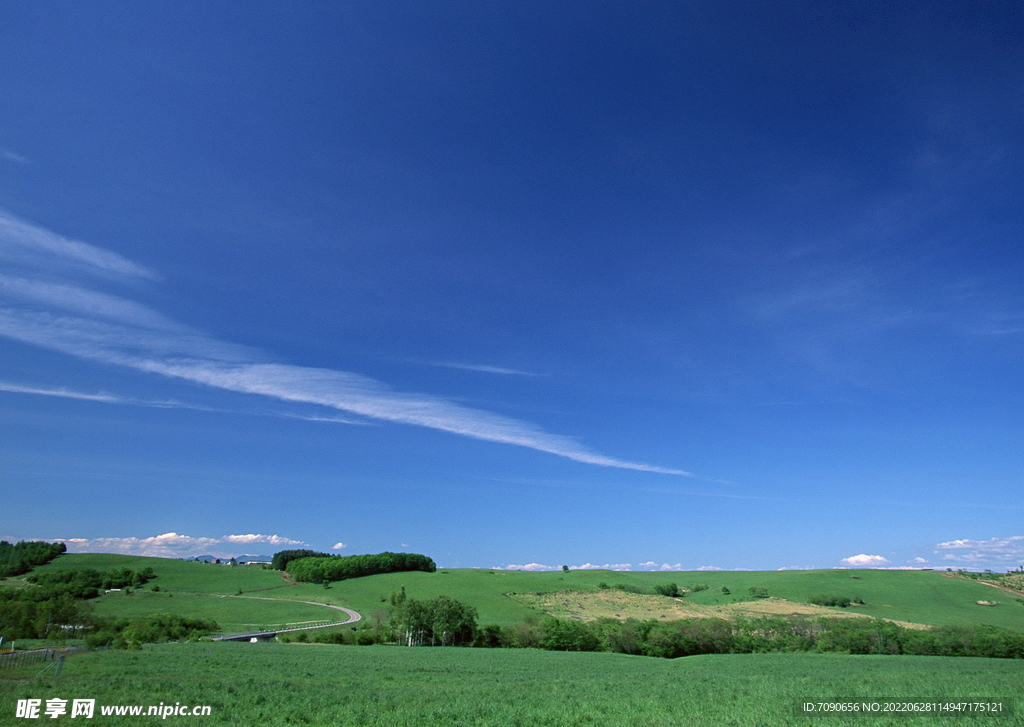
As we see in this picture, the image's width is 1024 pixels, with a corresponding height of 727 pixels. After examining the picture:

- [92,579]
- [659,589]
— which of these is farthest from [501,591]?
[92,579]

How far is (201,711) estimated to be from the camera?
25.6 m

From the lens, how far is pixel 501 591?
157625mm

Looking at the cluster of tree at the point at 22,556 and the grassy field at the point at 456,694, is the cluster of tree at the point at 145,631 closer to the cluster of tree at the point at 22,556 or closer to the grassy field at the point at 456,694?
the grassy field at the point at 456,694

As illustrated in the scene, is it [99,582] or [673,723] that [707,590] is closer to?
[673,723]

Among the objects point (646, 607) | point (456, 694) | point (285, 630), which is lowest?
point (646, 607)

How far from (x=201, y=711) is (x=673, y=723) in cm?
Result: 2214

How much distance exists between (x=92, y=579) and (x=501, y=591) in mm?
116266

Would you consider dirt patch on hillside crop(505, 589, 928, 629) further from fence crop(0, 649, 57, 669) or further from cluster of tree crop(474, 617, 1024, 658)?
fence crop(0, 649, 57, 669)

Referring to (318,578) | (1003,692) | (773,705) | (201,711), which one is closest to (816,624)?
(1003,692)

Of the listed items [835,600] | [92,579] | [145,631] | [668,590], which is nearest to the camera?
[145,631]

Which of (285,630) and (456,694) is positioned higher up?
(456,694)

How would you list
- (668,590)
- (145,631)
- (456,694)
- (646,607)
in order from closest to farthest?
(456,694) < (145,631) < (646,607) < (668,590)

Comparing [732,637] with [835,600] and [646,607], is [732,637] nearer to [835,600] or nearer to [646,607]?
[646,607]

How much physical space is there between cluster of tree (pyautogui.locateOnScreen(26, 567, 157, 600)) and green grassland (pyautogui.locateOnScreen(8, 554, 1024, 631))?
398 centimetres
